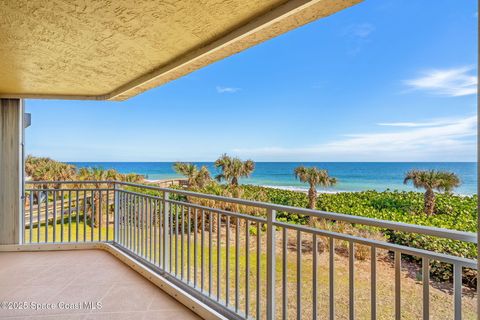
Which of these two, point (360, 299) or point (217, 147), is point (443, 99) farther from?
point (360, 299)

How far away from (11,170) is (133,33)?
3.41 metres

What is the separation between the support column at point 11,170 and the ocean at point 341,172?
804 inches

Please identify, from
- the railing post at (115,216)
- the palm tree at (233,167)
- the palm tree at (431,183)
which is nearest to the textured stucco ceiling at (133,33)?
the railing post at (115,216)

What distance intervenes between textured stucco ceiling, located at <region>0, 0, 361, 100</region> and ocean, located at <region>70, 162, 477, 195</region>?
21109 mm

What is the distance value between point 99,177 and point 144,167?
26.1m

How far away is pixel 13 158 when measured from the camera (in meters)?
4.22

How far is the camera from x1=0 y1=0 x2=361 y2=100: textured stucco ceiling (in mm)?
1750

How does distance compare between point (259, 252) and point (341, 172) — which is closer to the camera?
point (259, 252)

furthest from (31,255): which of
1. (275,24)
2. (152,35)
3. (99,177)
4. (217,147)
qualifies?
(217,147)

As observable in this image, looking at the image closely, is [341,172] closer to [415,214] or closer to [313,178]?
[313,178]

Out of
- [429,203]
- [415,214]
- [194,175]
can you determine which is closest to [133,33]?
[429,203]

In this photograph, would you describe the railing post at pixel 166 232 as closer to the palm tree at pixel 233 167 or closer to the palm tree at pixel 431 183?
the palm tree at pixel 431 183

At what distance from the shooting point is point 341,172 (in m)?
30.1

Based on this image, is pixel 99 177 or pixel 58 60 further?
pixel 99 177
